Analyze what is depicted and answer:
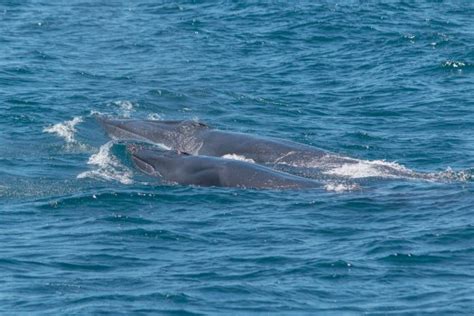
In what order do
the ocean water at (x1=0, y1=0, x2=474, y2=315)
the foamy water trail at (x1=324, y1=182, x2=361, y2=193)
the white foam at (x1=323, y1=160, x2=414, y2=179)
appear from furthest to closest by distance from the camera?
the white foam at (x1=323, y1=160, x2=414, y2=179)
the foamy water trail at (x1=324, y1=182, x2=361, y2=193)
the ocean water at (x1=0, y1=0, x2=474, y2=315)

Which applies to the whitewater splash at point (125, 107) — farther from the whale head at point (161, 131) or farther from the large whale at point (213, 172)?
the large whale at point (213, 172)

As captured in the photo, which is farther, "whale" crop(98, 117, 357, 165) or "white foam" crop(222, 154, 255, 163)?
"white foam" crop(222, 154, 255, 163)

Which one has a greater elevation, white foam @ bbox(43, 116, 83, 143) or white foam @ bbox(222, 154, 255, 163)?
white foam @ bbox(222, 154, 255, 163)

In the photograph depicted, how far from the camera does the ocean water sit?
22.3 metres

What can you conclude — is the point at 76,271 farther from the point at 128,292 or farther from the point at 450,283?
the point at 450,283

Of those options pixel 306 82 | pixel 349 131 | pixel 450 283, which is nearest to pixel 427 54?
pixel 306 82

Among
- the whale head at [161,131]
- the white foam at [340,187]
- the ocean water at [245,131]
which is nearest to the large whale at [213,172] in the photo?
the white foam at [340,187]

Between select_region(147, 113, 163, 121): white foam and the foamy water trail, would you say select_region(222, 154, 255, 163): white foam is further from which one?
select_region(147, 113, 163, 121): white foam

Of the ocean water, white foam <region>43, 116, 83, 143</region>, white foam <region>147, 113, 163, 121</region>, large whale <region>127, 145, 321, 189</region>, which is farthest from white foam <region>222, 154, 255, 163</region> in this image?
white foam <region>147, 113, 163, 121</region>

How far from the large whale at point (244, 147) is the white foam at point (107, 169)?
202 centimetres

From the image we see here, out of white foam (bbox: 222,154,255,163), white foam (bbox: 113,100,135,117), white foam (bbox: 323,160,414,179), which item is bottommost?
white foam (bbox: 113,100,135,117)

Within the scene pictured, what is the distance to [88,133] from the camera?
3753 cm

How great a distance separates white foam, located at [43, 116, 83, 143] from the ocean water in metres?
0.08

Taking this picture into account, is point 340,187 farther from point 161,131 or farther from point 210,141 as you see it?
point 161,131
